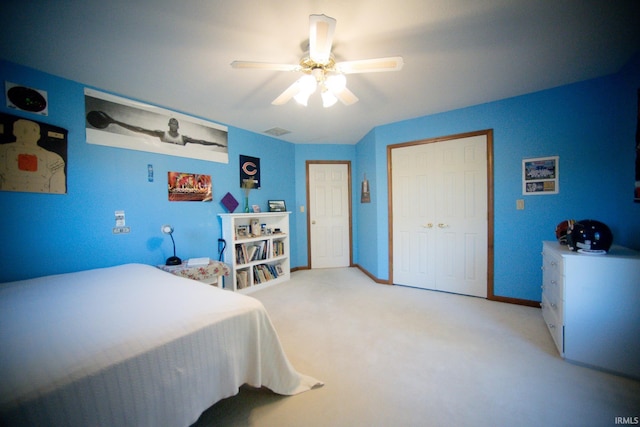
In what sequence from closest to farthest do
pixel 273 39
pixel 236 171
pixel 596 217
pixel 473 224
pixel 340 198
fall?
pixel 273 39, pixel 596 217, pixel 473 224, pixel 236 171, pixel 340 198

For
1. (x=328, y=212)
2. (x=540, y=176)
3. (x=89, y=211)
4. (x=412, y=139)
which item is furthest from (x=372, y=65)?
(x=328, y=212)

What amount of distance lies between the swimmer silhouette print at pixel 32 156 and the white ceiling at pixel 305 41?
51 cm

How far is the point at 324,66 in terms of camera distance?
5.46ft

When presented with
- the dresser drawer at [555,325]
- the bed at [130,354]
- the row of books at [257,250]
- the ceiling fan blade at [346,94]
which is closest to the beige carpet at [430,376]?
the dresser drawer at [555,325]

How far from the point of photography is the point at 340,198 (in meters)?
4.43

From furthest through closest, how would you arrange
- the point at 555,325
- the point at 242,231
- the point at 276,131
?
the point at 276,131
the point at 242,231
the point at 555,325

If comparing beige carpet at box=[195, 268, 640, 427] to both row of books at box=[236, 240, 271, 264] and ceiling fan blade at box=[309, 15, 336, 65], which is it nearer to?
row of books at box=[236, 240, 271, 264]

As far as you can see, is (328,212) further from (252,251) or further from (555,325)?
(555,325)

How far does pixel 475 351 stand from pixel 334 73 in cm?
246

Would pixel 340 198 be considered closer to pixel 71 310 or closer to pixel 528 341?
pixel 528 341

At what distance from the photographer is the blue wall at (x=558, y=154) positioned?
2.08 m

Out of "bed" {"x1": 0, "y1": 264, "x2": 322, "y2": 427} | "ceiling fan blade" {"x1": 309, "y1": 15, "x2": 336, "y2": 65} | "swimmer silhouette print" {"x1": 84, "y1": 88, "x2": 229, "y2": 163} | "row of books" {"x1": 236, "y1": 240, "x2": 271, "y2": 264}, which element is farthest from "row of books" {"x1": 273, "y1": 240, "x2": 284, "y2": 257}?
"ceiling fan blade" {"x1": 309, "y1": 15, "x2": 336, "y2": 65}

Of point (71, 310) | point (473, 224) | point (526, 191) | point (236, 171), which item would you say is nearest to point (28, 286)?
point (71, 310)

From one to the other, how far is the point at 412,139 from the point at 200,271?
317cm
